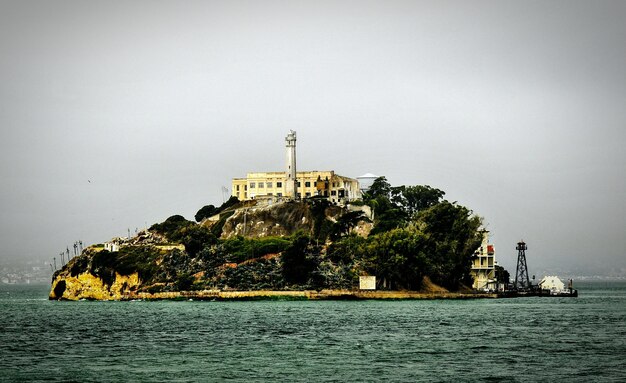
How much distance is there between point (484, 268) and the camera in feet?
566

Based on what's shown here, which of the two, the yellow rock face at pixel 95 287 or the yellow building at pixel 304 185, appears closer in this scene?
the yellow rock face at pixel 95 287

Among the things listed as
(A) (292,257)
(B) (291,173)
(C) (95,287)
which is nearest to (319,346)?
(A) (292,257)

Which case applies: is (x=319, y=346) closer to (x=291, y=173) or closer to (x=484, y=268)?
(x=484, y=268)

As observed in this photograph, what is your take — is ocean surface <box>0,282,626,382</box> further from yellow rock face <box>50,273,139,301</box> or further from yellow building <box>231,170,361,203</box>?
yellow building <box>231,170,361,203</box>

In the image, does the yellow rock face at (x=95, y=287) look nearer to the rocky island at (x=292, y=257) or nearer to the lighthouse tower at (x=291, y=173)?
the rocky island at (x=292, y=257)

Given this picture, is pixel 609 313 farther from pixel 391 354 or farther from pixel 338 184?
pixel 338 184

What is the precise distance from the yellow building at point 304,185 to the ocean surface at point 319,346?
74915mm

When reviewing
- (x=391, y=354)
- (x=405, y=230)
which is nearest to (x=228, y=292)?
(x=405, y=230)

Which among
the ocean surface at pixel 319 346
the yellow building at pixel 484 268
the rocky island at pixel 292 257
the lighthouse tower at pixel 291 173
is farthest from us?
the lighthouse tower at pixel 291 173

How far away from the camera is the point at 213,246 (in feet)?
522

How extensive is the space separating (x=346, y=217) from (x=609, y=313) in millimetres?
65267

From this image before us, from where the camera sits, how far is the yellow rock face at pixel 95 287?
157 m

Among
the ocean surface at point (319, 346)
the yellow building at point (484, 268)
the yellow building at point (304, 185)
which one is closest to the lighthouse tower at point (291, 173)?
the yellow building at point (304, 185)

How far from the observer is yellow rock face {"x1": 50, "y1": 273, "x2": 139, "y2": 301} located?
157 meters
